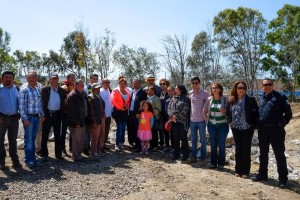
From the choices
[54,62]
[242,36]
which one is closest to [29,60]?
[54,62]

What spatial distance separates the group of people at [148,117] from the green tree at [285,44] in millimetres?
24539

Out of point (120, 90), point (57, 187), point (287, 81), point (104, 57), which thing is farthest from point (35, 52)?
point (57, 187)

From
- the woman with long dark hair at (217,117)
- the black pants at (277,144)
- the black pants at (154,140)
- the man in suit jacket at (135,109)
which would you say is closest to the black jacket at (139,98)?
the man in suit jacket at (135,109)

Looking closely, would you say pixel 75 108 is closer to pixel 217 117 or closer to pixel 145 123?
pixel 145 123

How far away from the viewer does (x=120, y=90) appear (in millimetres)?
8773

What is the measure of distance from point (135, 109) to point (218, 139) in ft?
8.58

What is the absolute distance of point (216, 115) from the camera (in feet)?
22.7

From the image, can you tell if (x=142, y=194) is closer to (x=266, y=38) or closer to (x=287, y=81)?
(x=266, y=38)

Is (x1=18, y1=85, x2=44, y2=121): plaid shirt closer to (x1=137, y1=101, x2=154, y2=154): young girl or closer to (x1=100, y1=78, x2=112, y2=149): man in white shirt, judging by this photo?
(x1=100, y1=78, x2=112, y2=149): man in white shirt

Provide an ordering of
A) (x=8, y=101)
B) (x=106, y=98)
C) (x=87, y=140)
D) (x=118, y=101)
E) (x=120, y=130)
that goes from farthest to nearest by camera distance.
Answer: (x=120, y=130) < (x=118, y=101) < (x=87, y=140) < (x=106, y=98) < (x=8, y=101)

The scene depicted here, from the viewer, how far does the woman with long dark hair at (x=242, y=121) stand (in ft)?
20.9

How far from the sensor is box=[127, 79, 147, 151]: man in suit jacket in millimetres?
8672

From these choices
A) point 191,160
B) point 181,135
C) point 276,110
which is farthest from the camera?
point 181,135

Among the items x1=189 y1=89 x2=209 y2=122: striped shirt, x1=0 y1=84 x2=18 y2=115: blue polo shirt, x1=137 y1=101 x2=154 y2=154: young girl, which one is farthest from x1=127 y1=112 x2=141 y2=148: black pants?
x1=0 y1=84 x2=18 y2=115: blue polo shirt
